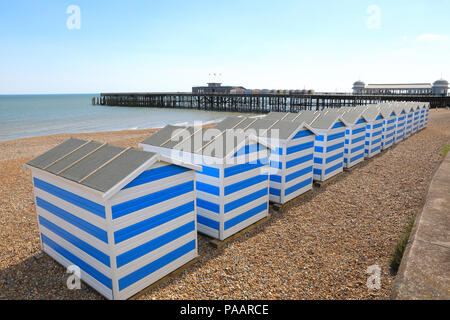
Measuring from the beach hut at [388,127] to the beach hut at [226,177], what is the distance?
1134 cm

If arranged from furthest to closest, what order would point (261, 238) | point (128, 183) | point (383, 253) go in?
point (261, 238)
point (383, 253)
point (128, 183)

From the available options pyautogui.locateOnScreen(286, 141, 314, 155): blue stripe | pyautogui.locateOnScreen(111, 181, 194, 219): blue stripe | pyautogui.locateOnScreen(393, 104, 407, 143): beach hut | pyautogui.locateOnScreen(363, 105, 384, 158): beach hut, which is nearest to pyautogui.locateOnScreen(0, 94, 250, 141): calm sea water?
pyautogui.locateOnScreen(393, 104, 407, 143): beach hut

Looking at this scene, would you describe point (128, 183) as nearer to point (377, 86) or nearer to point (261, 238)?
point (261, 238)

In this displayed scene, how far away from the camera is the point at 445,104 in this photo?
2088 inches

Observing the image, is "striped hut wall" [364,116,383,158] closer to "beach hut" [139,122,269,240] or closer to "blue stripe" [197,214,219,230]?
"beach hut" [139,122,269,240]

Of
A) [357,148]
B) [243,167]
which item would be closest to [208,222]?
[243,167]

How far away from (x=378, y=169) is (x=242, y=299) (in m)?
9.33

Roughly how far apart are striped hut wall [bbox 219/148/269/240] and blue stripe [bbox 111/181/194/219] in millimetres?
1124

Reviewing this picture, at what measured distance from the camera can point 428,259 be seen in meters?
4.54

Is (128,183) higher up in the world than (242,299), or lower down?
higher up

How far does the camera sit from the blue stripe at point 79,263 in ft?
14.3

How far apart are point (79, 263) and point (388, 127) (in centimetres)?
1597

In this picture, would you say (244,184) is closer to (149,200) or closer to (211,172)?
(211,172)

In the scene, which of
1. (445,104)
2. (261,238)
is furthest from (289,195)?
(445,104)
